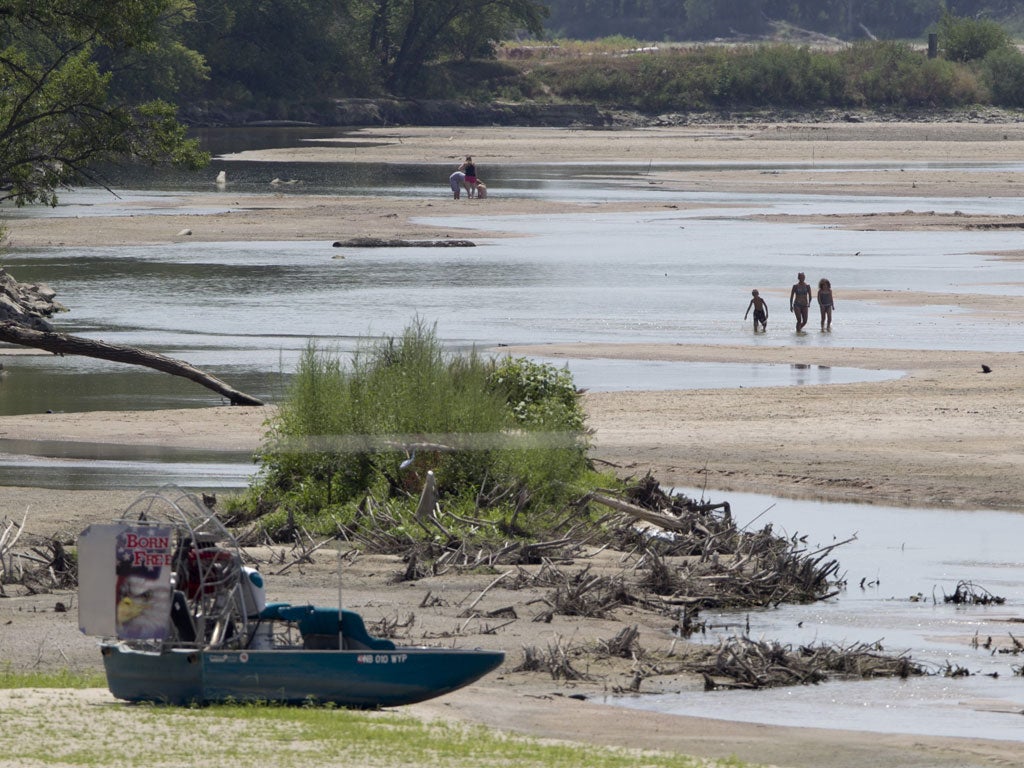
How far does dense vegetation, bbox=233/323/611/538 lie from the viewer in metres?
20.7

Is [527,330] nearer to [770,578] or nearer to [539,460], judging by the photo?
[539,460]

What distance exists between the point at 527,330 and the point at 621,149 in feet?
245

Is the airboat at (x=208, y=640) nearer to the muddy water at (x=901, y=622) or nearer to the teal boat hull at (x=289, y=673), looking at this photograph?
the teal boat hull at (x=289, y=673)

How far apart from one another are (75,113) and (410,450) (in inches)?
397

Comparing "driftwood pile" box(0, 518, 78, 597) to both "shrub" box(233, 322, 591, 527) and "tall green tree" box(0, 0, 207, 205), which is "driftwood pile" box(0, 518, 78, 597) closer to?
"shrub" box(233, 322, 591, 527)

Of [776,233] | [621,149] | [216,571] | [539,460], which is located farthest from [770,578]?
[621,149]

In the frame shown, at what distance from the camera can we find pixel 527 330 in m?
39.5

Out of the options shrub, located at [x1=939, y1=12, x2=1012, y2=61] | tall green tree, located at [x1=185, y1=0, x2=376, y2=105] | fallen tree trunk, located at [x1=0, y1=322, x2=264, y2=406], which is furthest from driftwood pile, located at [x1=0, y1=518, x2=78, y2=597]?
shrub, located at [x1=939, y1=12, x2=1012, y2=61]

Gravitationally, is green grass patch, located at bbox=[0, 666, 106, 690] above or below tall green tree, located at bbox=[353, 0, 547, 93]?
below

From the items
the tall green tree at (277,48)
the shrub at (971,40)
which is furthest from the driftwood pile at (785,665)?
the shrub at (971,40)

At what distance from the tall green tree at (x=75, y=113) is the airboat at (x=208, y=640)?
15736mm

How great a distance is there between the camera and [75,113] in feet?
90.7

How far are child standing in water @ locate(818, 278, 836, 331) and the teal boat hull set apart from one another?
27.6 m

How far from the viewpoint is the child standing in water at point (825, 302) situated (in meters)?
39.1
